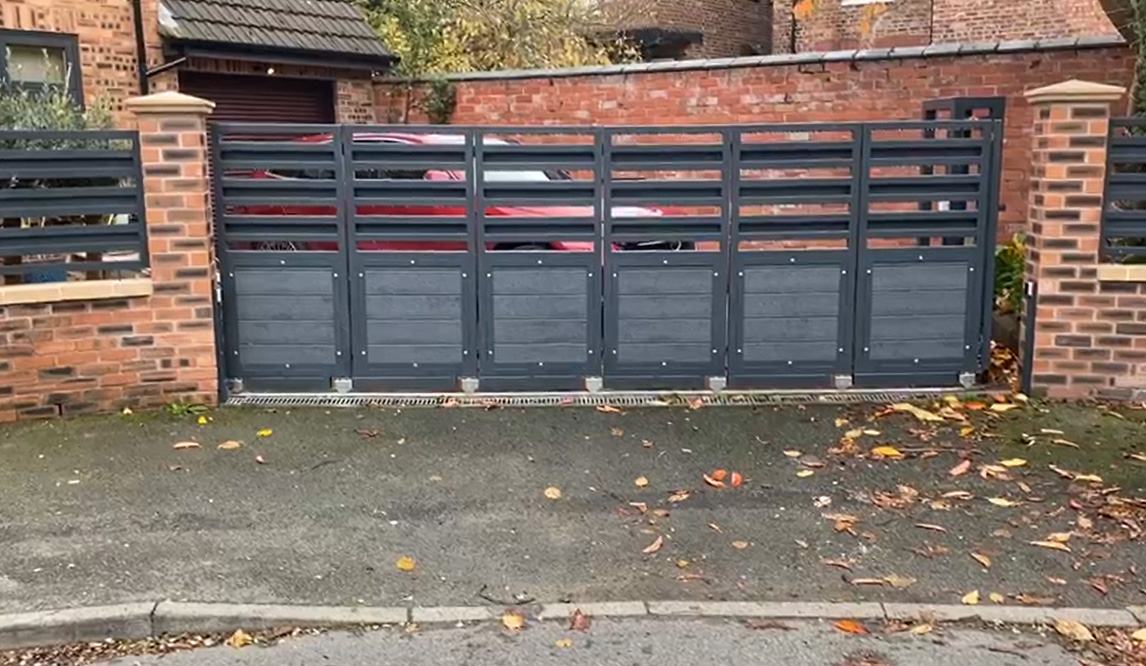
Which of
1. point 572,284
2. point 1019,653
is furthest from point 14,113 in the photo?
point 1019,653

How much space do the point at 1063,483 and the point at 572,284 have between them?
3.12 m

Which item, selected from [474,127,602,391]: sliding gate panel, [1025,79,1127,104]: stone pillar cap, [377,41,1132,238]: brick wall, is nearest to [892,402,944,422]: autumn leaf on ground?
[474,127,602,391]: sliding gate panel

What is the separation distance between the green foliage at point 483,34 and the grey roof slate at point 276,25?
3.58ft

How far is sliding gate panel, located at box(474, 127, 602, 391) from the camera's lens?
6559 mm

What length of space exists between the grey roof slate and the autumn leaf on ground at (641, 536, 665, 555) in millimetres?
8976

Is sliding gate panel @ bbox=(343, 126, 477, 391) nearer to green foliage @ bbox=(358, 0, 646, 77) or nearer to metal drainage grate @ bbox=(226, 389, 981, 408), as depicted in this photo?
metal drainage grate @ bbox=(226, 389, 981, 408)

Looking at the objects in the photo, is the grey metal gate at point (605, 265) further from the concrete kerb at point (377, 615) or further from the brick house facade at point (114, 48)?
the brick house facade at point (114, 48)

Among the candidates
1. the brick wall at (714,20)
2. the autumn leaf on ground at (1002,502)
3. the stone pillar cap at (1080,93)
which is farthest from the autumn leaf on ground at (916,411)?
the brick wall at (714,20)

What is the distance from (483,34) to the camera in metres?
16.1

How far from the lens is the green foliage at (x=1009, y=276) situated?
765 cm

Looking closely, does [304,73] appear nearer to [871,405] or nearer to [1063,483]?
[871,405]

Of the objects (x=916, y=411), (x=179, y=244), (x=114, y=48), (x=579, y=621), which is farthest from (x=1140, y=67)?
(x=114, y=48)

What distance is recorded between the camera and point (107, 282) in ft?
20.6

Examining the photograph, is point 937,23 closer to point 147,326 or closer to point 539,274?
point 539,274
